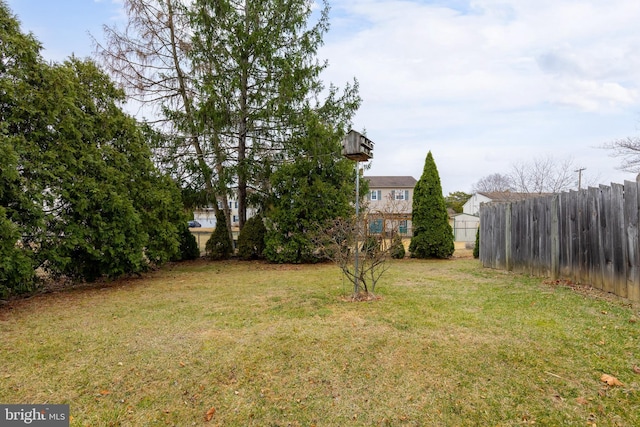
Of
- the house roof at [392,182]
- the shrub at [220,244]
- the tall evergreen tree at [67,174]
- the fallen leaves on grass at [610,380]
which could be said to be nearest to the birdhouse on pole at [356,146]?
the fallen leaves on grass at [610,380]

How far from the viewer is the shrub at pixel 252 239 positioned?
11453 millimetres

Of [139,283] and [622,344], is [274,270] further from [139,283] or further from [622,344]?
[622,344]

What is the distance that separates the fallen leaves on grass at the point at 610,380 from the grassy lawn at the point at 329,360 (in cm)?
4

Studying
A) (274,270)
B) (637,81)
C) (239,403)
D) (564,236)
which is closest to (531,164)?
(637,81)

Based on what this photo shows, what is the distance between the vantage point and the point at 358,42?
29.9 feet

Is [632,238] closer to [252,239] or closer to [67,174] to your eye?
[67,174]

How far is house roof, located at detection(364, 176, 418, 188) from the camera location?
99.8 feet

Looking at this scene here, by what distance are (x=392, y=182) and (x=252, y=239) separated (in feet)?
71.6

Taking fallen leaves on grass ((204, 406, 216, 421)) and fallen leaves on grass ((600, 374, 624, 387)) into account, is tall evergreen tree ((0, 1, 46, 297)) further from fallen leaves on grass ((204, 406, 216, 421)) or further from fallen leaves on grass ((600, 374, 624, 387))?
fallen leaves on grass ((600, 374, 624, 387))

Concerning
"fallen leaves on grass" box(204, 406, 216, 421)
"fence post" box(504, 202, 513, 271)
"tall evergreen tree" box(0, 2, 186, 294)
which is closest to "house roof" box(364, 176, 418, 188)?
"fence post" box(504, 202, 513, 271)

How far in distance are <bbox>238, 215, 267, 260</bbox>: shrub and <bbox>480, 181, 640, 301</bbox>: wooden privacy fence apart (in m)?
7.07

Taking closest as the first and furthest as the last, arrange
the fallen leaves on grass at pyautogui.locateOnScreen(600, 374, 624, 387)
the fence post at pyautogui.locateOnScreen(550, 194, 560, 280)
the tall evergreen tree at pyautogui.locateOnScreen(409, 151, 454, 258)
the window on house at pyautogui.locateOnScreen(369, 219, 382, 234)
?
the fallen leaves on grass at pyautogui.locateOnScreen(600, 374, 624, 387) < the window on house at pyautogui.locateOnScreen(369, 219, 382, 234) < the fence post at pyautogui.locateOnScreen(550, 194, 560, 280) < the tall evergreen tree at pyautogui.locateOnScreen(409, 151, 454, 258)

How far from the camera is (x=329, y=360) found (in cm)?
322

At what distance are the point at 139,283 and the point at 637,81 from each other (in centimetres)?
1486
